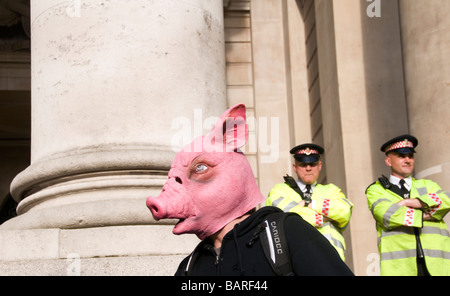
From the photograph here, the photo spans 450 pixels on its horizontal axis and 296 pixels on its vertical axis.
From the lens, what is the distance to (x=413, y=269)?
308 inches

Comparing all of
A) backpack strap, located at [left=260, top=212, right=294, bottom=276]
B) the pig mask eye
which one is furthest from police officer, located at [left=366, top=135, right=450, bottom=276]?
backpack strap, located at [left=260, top=212, right=294, bottom=276]

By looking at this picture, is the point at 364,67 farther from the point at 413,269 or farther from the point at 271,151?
the point at 413,269

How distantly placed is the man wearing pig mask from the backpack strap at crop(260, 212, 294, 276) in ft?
0.16

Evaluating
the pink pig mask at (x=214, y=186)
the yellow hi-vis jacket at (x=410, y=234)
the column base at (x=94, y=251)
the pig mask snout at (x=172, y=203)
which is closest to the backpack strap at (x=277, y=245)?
the pink pig mask at (x=214, y=186)

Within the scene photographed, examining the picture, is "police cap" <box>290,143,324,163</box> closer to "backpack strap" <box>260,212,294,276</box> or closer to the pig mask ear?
the pig mask ear

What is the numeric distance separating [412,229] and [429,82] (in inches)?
120

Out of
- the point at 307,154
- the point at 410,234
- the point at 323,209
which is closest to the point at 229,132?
the point at 323,209

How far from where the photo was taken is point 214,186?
4.04 metres

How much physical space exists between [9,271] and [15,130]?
473 inches

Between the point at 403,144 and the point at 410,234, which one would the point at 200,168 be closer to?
the point at 410,234

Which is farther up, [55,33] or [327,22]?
[327,22]

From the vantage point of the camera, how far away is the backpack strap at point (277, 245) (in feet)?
11.6

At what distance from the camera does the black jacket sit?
342 centimetres

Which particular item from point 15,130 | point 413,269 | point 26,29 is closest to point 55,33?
point 413,269
